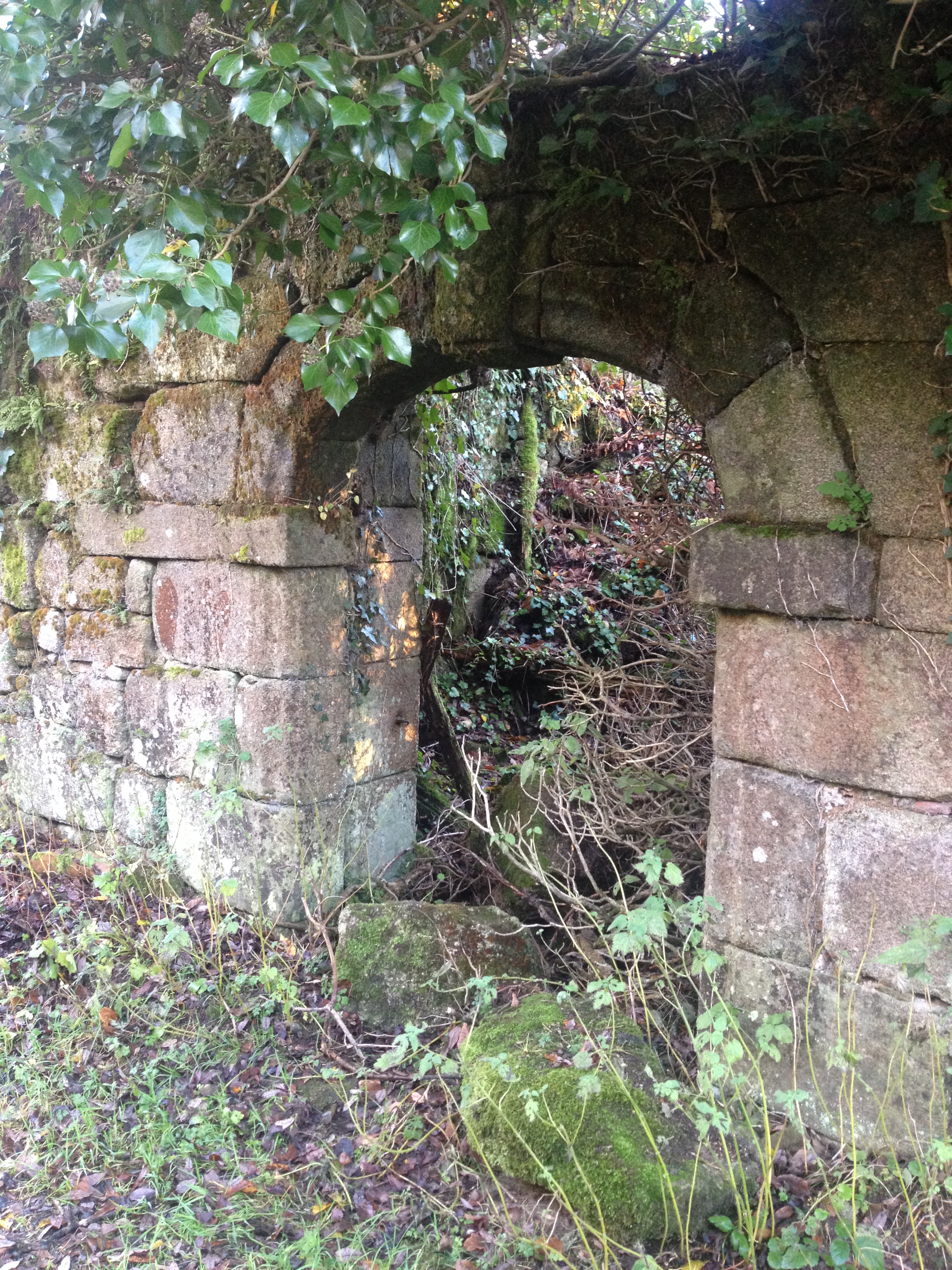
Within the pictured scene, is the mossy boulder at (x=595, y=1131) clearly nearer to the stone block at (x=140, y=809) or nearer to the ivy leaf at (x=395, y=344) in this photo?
the ivy leaf at (x=395, y=344)

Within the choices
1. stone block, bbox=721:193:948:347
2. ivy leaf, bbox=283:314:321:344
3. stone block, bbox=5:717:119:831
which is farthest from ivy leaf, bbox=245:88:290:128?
stone block, bbox=5:717:119:831

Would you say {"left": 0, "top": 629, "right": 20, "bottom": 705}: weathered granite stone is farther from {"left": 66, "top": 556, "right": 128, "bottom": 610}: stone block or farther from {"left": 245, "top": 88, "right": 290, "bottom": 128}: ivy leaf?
{"left": 245, "top": 88, "right": 290, "bottom": 128}: ivy leaf

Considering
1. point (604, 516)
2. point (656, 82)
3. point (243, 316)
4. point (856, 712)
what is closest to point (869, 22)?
point (656, 82)

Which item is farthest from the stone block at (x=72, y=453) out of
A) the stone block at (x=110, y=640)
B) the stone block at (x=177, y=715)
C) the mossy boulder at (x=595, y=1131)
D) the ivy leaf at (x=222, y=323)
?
the mossy boulder at (x=595, y=1131)

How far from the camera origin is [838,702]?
7.64 ft

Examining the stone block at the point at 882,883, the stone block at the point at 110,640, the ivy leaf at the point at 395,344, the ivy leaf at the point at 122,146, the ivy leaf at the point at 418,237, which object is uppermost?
the ivy leaf at the point at 122,146

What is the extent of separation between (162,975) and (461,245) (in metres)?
2.65

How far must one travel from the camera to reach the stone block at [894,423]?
2.17 metres

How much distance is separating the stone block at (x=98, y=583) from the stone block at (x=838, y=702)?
2597 millimetres

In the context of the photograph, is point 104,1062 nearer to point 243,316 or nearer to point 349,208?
point 243,316

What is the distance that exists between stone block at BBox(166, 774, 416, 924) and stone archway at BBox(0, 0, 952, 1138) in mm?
13

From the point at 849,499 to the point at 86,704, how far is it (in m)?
3.28

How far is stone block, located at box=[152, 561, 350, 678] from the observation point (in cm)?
337

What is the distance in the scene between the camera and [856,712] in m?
2.31
